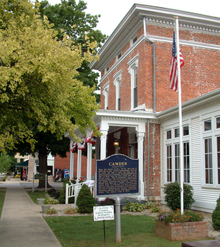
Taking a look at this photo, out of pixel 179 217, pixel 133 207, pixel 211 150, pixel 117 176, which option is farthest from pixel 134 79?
pixel 179 217

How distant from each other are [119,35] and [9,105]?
40.7 feet

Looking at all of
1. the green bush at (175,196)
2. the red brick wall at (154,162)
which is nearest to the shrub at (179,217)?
the green bush at (175,196)

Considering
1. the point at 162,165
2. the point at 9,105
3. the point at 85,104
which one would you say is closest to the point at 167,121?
the point at 162,165

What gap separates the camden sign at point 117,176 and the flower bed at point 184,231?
1.21 meters

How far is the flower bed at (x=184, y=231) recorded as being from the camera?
716cm

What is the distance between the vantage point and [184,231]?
23.9ft

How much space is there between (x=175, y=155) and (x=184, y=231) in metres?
6.89

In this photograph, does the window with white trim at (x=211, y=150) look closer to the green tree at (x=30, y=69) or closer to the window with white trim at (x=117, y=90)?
the green tree at (x=30, y=69)

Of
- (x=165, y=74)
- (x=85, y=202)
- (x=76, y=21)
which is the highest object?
(x=76, y=21)

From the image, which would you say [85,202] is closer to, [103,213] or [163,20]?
[103,213]

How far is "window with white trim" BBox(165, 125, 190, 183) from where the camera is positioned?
12990 millimetres

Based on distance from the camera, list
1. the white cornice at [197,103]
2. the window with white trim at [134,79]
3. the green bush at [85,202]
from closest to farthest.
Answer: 1. the white cornice at [197,103]
2. the green bush at [85,202]
3. the window with white trim at [134,79]

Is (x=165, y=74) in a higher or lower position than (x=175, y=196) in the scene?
higher

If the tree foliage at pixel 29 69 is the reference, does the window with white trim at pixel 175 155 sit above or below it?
below
